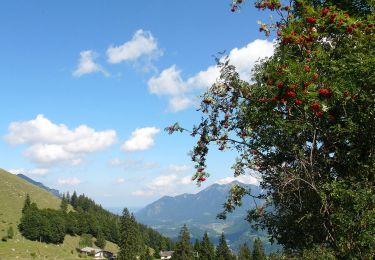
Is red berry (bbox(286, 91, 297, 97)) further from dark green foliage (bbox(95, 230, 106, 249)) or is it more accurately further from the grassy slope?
dark green foliage (bbox(95, 230, 106, 249))

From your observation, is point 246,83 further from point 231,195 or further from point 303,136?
point 231,195

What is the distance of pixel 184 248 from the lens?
4892 inches

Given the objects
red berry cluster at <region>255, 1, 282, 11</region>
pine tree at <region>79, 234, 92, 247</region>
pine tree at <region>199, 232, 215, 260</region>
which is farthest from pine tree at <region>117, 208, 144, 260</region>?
red berry cluster at <region>255, 1, 282, 11</region>

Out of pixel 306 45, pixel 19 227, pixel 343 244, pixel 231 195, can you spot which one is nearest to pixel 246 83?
pixel 306 45

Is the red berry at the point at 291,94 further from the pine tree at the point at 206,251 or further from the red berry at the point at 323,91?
the pine tree at the point at 206,251

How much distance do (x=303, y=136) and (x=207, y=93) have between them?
12.4 feet

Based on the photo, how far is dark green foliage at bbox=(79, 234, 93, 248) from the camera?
18512cm

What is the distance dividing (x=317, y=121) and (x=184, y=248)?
379 ft

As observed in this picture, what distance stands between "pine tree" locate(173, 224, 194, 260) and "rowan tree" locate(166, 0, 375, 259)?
109214mm

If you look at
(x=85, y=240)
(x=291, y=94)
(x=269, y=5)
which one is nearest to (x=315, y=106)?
(x=291, y=94)

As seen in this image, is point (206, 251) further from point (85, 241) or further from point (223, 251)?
point (85, 241)

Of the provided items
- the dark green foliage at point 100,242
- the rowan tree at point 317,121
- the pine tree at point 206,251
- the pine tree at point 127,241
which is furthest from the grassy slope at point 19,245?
the rowan tree at point 317,121

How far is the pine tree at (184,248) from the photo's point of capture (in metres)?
123

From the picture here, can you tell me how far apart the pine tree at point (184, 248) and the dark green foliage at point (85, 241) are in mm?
73317
